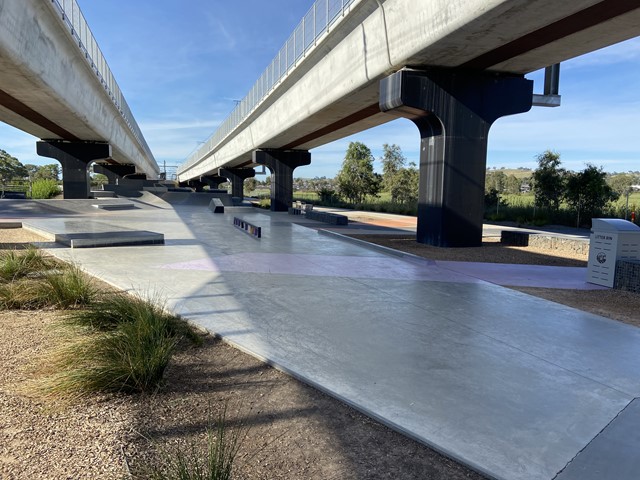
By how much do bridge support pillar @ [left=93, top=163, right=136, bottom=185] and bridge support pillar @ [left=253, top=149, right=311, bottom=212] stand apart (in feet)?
132

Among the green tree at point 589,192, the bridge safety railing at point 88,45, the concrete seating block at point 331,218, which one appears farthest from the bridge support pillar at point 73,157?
the green tree at point 589,192

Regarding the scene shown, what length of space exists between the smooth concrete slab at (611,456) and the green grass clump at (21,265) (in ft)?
26.0

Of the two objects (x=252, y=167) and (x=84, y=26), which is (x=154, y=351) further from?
(x=252, y=167)

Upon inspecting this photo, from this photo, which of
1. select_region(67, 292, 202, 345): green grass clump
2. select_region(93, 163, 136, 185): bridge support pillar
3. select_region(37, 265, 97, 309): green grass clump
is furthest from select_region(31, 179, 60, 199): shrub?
select_region(67, 292, 202, 345): green grass clump

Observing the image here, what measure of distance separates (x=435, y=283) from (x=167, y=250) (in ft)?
24.5

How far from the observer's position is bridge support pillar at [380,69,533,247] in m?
13.6

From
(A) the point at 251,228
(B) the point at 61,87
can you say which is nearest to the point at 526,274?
(A) the point at 251,228

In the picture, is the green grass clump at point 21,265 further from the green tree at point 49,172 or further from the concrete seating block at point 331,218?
the green tree at point 49,172

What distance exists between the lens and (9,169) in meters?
83.8

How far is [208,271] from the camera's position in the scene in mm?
9461

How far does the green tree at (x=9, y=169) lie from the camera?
265 feet

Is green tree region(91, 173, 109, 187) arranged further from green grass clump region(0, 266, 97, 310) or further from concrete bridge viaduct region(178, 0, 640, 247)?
green grass clump region(0, 266, 97, 310)

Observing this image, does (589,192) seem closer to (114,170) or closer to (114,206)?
(114,206)

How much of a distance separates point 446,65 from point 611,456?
1233cm
